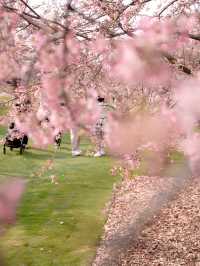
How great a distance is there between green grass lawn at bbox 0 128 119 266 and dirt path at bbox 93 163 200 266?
268 mm

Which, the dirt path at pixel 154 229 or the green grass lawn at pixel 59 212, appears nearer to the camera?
the green grass lawn at pixel 59 212

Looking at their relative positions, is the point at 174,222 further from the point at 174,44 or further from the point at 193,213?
the point at 174,44

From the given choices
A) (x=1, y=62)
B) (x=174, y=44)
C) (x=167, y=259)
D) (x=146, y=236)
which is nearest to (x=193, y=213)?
(x=146, y=236)

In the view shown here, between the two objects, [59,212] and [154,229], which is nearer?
[154,229]

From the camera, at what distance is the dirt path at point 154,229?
720cm

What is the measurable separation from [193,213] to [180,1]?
384 centimetres

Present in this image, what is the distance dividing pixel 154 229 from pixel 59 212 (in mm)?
1657

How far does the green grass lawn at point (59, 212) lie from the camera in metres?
7.06

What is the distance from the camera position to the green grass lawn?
7.06m

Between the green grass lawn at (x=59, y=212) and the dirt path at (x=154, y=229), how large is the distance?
27 centimetres

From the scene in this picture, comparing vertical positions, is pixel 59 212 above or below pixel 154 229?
above

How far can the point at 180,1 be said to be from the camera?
8.07m

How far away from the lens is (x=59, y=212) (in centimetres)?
888

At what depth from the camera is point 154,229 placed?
27.9ft
